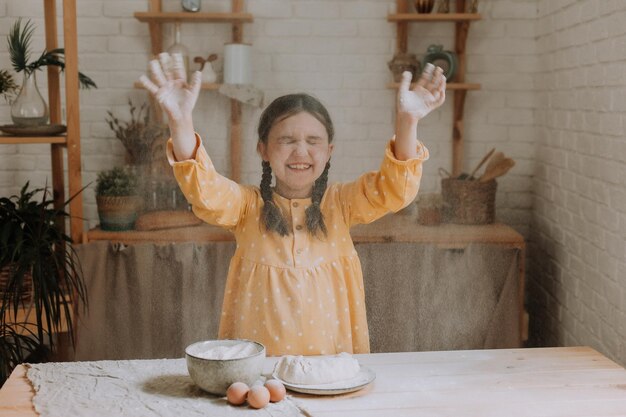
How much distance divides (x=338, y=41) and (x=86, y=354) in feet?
5.11

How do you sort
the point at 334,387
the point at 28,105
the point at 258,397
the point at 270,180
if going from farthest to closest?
the point at 28,105 → the point at 270,180 → the point at 334,387 → the point at 258,397

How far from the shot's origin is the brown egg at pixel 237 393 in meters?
1.61

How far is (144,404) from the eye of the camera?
5.33 ft

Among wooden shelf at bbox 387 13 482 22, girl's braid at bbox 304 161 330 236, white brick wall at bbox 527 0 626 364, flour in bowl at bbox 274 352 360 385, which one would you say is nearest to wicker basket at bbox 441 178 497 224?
white brick wall at bbox 527 0 626 364

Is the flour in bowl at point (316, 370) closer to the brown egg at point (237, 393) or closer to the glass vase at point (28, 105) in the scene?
the brown egg at point (237, 393)

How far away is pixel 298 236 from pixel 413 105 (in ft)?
1.65

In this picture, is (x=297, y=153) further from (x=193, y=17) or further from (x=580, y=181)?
(x=580, y=181)

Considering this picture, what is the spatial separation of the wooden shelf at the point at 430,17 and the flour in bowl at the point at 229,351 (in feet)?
5.81

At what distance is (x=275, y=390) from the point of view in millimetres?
1644

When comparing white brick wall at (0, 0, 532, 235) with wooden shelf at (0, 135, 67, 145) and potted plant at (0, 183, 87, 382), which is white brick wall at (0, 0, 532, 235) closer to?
wooden shelf at (0, 135, 67, 145)

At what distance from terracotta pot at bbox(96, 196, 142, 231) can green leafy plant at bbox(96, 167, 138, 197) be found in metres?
0.02

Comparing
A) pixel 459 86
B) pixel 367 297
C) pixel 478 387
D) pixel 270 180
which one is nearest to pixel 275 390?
pixel 478 387

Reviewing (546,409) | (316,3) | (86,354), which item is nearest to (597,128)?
(316,3)

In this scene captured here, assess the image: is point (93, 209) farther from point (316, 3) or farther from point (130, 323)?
point (316, 3)
